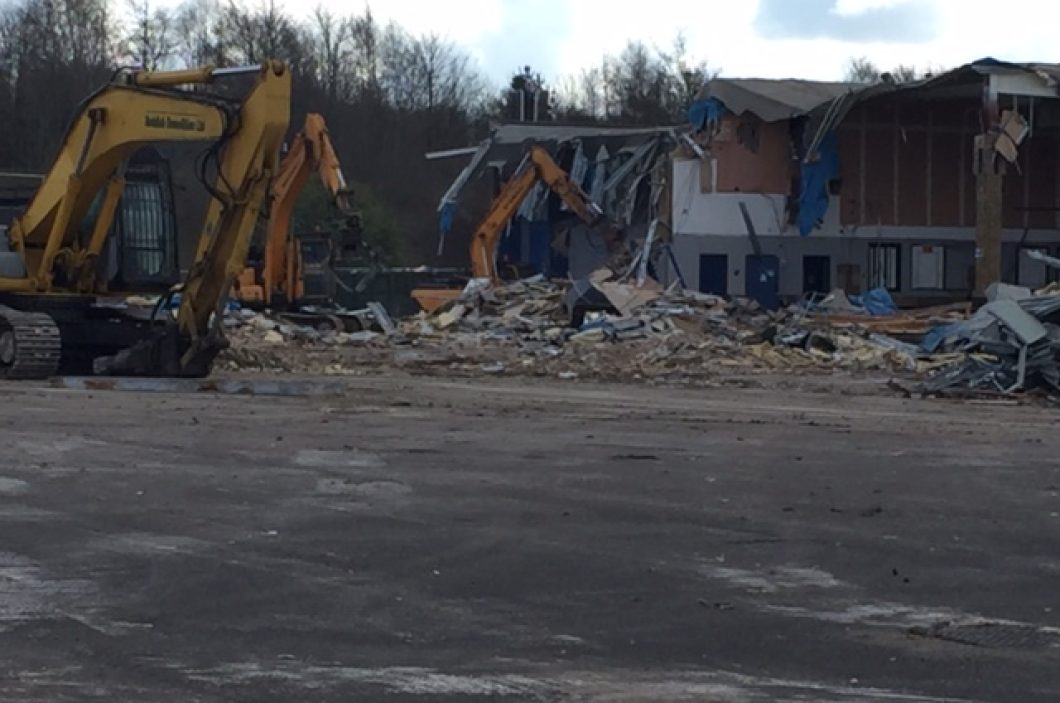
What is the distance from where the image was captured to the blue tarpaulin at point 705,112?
158 ft

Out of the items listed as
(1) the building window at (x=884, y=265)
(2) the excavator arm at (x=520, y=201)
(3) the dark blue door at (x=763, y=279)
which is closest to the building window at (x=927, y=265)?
(1) the building window at (x=884, y=265)

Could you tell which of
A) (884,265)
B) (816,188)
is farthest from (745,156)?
(884,265)

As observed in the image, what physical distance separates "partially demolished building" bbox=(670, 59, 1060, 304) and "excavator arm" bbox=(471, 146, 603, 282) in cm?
575

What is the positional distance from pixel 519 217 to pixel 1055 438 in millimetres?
35978

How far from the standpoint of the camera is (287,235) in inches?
1532

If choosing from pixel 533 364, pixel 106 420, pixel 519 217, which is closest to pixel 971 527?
pixel 106 420

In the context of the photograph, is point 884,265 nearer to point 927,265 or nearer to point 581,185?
point 927,265

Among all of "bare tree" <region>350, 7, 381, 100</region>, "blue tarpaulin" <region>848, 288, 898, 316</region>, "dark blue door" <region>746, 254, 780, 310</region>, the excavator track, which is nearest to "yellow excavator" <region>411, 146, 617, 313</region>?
"blue tarpaulin" <region>848, 288, 898, 316</region>

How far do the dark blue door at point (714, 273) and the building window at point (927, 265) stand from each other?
17.3 feet

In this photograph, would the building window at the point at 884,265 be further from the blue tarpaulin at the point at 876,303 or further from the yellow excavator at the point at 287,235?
the yellow excavator at the point at 287,235

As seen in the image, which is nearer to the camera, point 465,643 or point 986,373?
point 465,643

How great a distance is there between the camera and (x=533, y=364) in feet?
101

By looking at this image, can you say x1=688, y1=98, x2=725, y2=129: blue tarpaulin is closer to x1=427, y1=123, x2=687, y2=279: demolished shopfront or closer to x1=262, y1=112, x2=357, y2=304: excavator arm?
x1=427, y1=123, x2=687, y2=279: demolished shopfront

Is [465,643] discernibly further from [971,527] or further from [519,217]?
[519,217]
